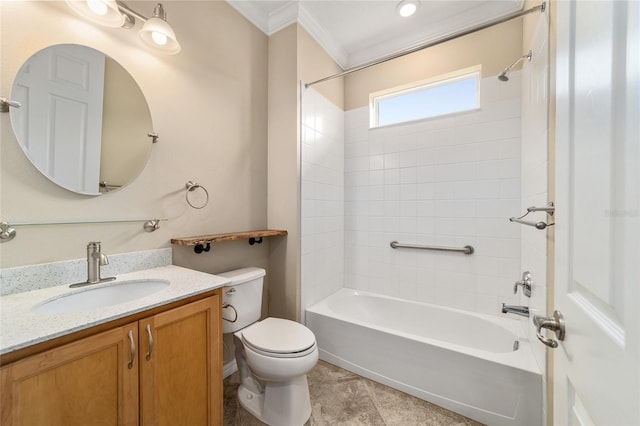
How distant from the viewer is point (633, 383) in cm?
35

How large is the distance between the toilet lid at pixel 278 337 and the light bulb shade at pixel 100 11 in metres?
1.74

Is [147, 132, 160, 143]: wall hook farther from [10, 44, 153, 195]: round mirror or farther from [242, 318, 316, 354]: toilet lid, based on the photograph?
[242, 318, 316, 354]: toilet lid

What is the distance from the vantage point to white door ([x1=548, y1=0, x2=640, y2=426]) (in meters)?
0.38

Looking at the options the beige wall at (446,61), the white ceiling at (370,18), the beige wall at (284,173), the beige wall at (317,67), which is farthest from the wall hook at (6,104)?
the beige wall at (446,61)

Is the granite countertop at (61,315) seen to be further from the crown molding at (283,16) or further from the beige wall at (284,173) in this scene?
the crown molding at (283,16)

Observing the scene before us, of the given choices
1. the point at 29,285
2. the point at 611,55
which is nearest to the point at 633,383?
the point at 611,55

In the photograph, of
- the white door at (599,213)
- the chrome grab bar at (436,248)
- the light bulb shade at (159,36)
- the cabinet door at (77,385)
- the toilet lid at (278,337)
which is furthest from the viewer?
the chrome grab bar at (436,248)

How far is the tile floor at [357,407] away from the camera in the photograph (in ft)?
4.70

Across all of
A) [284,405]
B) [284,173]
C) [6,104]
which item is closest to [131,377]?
[284,405]

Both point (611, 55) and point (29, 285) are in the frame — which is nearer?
point (611, 55)

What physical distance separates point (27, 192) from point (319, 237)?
174 cm

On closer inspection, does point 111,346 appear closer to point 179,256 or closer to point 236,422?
point 179,256

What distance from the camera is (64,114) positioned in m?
1.11

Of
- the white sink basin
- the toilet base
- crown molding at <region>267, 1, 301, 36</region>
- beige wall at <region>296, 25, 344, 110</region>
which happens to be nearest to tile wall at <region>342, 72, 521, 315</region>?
beige wall at <region>296, 25, 344, 110</region>
